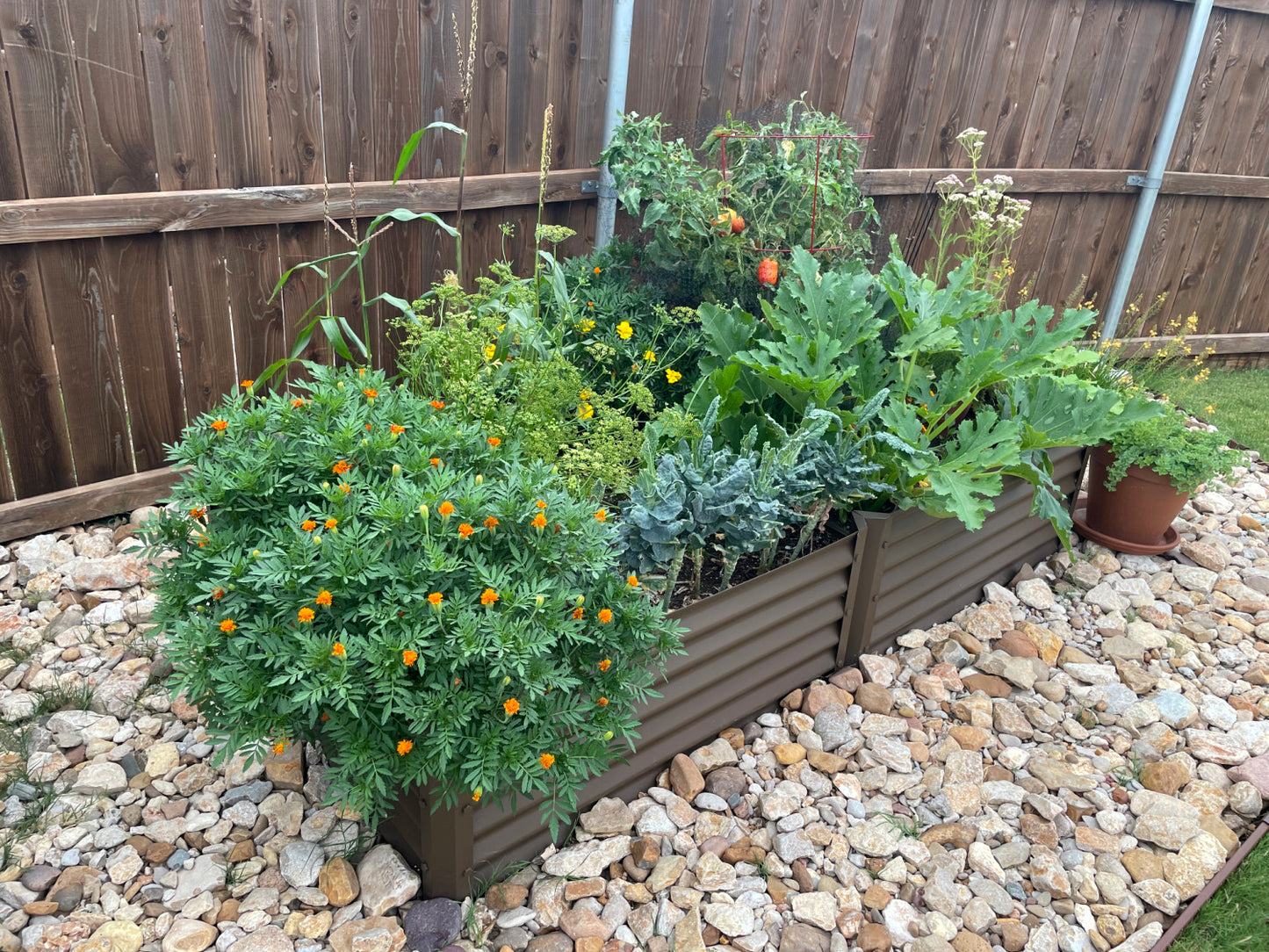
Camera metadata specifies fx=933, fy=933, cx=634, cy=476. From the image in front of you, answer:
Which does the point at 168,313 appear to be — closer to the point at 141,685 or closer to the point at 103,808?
the point at 141,685

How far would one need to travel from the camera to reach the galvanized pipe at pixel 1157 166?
16.7ft

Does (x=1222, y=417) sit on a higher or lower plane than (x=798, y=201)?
lower

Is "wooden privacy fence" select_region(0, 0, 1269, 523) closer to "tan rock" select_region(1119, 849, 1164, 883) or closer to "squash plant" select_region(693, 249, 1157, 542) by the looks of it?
"squash plant" select_region(693, 249, 1157, 542)

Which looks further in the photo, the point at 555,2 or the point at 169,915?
the point at 555,2

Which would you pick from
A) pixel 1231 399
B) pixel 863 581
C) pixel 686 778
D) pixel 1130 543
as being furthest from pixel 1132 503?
pixel 1231 399

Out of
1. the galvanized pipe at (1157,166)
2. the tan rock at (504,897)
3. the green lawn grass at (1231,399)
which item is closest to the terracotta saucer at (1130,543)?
the green lawn grass at (1231,399)

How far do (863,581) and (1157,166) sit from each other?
407 cm

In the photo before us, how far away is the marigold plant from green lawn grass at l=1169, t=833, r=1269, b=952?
1349 millimetres

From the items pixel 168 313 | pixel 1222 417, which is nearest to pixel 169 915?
pixel 168 313

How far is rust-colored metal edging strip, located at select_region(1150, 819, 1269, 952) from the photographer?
2.03 meters

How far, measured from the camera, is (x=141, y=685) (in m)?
2.40

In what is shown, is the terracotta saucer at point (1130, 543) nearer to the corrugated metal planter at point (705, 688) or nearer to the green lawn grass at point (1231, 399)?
the green lawn grass at point (1231, 399)

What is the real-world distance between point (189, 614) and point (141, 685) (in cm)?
68

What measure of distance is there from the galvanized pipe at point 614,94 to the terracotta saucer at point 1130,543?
216 centimetres
